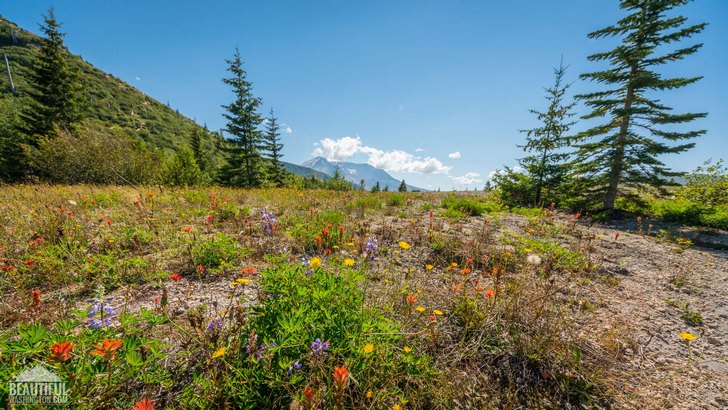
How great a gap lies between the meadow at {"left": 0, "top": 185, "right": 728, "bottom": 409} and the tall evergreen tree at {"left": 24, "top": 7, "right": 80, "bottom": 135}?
29.1m

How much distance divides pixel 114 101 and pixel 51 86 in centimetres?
8818

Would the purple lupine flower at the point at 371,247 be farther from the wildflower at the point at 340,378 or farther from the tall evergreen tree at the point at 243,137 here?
the tall evergreen tree at the point at 243,137

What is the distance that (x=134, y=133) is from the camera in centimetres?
7156

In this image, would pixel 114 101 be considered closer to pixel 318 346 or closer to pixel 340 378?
pixel 318 346

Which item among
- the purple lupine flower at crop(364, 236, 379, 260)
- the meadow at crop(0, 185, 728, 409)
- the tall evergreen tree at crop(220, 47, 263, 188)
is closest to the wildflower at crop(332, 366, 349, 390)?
the meadow at crop(0, 185, 728, 409)

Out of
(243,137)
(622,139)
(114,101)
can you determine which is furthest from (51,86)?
(114,101)

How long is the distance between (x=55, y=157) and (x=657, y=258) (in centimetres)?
2227

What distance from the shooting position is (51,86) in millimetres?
22750

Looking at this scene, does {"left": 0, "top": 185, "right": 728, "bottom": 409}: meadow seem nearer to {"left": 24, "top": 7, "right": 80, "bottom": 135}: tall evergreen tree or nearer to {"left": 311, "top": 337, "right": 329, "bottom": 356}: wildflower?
{"left": 311, "top": 337, "right": 329, "bottom": 356}: wildflower

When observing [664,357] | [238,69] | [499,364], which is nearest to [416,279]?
[499,364]

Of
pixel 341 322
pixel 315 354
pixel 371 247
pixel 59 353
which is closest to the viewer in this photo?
pixel 59 353

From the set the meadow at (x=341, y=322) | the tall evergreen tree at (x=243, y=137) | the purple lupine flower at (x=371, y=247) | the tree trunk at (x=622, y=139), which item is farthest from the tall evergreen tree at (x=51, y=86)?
the tree trunk at (x=622, y=139)

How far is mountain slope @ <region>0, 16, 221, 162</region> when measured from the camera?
7262cm

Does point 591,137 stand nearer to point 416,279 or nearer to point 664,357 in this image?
point 664,357
